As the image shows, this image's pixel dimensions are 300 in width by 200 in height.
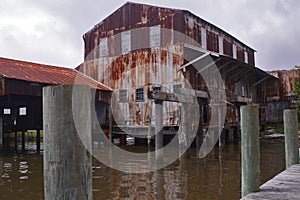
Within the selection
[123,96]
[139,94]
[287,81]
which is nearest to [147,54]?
[139,94]

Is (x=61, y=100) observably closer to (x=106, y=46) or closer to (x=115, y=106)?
(x=115, y=106)

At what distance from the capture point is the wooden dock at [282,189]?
4284 millimetres


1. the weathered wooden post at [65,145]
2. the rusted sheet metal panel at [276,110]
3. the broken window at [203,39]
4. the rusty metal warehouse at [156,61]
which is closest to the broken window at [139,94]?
the rusty metal warehouse at [156,61]

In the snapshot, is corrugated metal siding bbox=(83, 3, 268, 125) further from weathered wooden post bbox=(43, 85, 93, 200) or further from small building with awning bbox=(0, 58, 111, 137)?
weathered wooden post bbox=(43, 85, 93, 200)

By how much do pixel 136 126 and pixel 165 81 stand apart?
3.47 m

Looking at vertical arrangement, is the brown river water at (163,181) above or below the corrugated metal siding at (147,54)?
below

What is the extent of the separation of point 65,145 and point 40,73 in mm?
19690

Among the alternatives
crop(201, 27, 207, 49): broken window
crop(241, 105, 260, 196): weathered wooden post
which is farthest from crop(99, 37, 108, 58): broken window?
crop(241, 105, 260, 196): weathered wooden post

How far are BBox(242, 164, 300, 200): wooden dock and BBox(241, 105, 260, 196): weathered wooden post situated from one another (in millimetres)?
214

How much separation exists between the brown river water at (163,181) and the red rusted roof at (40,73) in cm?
649

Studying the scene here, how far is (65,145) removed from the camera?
210 centimetres

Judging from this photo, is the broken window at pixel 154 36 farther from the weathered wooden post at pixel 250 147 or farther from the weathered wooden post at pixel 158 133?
the weathered wooden post at pixel 250 147

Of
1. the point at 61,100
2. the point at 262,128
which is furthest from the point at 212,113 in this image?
the point at 61,100

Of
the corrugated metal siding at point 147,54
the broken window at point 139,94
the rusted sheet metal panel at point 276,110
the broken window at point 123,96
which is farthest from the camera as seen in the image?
the rusted sheet metal panel at point 276,110
